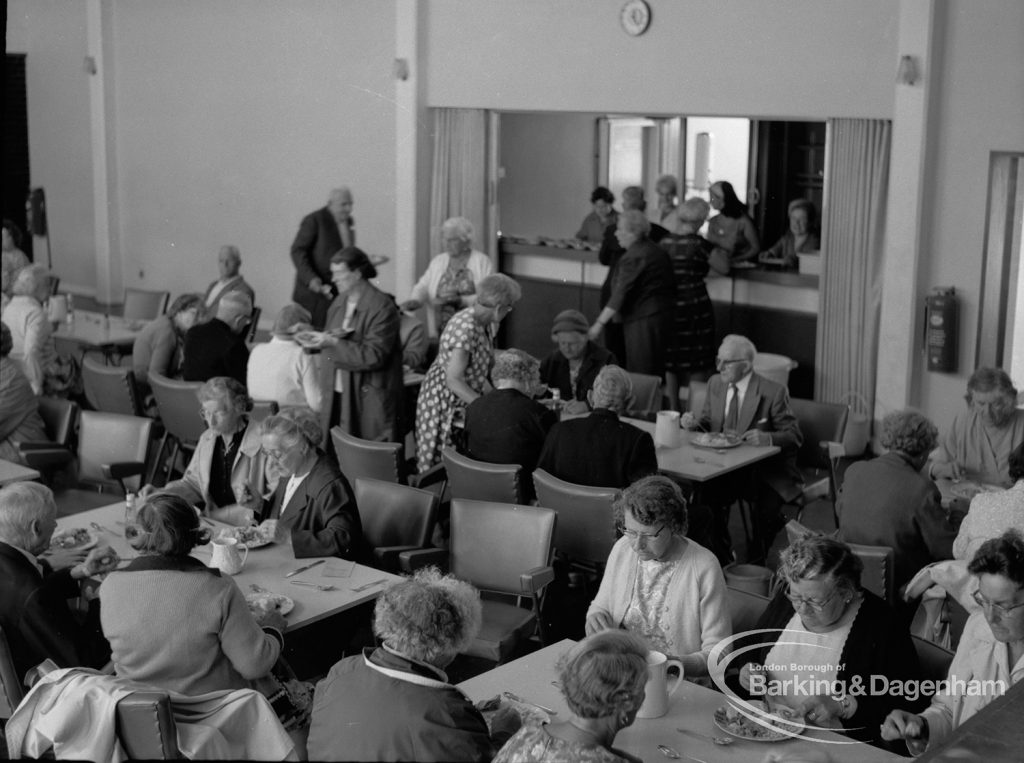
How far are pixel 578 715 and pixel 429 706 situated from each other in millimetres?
389

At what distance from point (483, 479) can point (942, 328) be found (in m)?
3.90

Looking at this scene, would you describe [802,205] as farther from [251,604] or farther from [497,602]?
[251,604]

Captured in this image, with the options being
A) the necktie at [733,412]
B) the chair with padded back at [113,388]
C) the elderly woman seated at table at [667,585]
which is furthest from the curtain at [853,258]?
the elderly woman seated at table at [667,585]

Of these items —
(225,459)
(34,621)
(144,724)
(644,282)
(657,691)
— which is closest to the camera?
(144,724)

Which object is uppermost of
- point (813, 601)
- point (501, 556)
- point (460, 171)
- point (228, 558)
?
point (460, 171)

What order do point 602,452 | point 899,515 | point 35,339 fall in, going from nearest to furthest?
point 899,515, point 602,452, point 35,339

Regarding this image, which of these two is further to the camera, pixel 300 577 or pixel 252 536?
pixel 252 536

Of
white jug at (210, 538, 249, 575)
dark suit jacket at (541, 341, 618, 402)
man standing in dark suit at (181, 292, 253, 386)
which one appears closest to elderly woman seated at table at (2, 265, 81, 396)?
man standing in dark suit at (181, 292, 253, 386)

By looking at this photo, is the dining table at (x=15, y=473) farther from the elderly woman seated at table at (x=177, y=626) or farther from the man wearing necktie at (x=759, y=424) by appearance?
the man wearing necktie at (x=759, y=424)

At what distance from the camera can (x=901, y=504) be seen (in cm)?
482

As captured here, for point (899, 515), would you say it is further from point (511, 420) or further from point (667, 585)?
point (511, 420)

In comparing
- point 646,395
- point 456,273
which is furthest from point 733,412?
point 456,273

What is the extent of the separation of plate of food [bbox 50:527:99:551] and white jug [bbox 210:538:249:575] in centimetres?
59

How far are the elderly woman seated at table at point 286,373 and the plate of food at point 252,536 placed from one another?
80.0 inches
